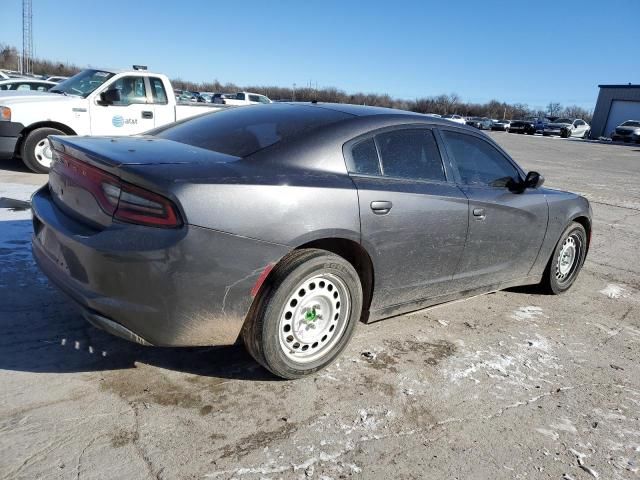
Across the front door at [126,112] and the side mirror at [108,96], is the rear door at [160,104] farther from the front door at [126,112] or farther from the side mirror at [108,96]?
the side mirror at [108,96]

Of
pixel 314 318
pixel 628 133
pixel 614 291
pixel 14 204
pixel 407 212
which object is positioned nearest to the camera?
pixel 314 318

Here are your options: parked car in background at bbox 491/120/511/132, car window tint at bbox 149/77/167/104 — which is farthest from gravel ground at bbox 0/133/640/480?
parked car in background at bbox 491/120/511/132

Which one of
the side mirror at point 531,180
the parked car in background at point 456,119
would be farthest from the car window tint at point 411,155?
the side mirror at point 531,180

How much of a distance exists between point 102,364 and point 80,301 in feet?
1.72

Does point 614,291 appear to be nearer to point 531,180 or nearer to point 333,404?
point 531,180

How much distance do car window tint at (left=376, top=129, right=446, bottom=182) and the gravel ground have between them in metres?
1.16

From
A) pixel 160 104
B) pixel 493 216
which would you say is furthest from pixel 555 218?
pixel 160 104

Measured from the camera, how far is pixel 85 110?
8.29 metres

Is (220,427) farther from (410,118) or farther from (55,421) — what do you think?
(410,118)

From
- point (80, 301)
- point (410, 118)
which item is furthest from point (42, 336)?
point (410, 118)

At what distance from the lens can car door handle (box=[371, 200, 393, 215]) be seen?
310 cm

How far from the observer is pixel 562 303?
4.77 m

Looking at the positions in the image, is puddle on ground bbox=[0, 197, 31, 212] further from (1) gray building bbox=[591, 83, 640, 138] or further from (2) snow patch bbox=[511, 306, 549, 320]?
(1) gray building bbox=[591, 83, 640, 138]

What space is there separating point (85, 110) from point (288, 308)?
22.7ft
